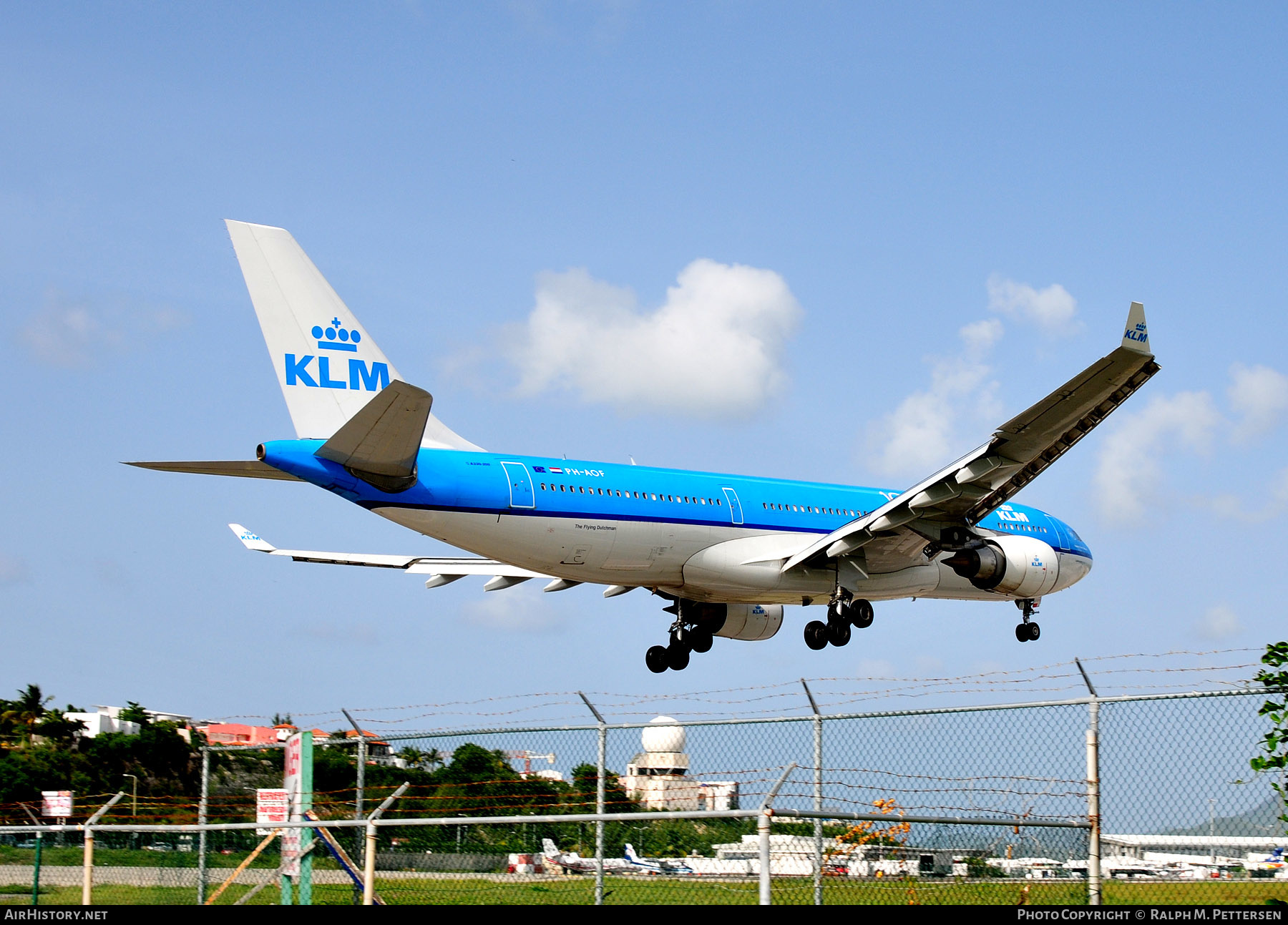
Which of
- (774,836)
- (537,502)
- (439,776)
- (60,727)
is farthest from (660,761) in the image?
(60,727)

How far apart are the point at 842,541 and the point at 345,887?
44.0 feet

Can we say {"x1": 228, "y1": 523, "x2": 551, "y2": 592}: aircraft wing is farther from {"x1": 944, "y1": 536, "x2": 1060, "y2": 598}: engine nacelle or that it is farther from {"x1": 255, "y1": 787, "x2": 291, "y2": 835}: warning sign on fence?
{"x1": 255, "y1": 787, "x2": 291, "y2": 835}: warning sign on fence

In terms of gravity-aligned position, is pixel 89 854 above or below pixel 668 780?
below

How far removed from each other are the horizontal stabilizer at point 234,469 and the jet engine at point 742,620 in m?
9.95

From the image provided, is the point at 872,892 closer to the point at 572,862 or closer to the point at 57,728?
the point at 572,862

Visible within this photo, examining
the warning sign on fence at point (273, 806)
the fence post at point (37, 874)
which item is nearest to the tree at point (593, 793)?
the warning sign on fence at point (273, 806)

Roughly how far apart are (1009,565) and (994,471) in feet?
10.6

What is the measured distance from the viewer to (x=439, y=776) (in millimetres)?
13359

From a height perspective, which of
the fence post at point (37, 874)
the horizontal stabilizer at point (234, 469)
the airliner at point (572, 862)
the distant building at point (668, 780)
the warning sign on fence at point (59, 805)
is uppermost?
the horizontal stabilizer at point (234, 469)

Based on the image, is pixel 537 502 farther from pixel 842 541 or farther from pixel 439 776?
pixel 439 776

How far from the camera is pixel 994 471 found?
22547 mm

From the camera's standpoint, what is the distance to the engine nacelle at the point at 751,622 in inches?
1080

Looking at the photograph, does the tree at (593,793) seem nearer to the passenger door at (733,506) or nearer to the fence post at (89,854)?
the fence post at (89,854)

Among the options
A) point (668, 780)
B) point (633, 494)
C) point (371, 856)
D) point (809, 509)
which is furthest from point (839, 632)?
point (371, 856)
